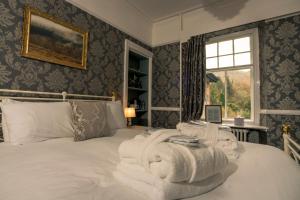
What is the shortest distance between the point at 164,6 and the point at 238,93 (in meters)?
2.16

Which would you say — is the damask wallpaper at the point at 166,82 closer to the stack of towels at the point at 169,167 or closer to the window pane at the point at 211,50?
the window pane at the point at 211,50

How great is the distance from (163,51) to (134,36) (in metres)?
0.75

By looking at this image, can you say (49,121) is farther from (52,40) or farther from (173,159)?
(173,159)

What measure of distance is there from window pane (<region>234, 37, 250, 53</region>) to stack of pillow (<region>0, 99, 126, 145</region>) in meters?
2.63

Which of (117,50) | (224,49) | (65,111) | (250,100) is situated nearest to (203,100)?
(250,100)

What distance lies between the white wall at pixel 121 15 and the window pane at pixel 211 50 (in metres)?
1.29

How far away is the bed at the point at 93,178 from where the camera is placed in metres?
0.60

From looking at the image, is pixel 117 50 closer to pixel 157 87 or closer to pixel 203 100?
pixel 157 87

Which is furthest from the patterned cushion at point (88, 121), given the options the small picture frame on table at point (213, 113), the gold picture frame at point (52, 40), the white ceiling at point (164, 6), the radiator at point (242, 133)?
the white ceiling at point (164, 6)

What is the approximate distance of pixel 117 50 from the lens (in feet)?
10.0

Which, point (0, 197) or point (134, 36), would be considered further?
point (134, 36)

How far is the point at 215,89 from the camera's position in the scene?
3.31 meters

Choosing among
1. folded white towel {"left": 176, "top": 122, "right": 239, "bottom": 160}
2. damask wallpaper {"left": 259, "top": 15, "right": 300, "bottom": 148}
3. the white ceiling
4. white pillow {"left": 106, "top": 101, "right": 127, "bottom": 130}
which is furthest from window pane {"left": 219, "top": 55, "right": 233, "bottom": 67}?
folded white towel {"left": 176, "top": 122, "right": 239, "bottom": 160}

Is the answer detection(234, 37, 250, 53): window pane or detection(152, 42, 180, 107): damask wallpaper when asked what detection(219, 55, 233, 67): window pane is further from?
detection(152, 42, 180, 107): damask wallpaper
